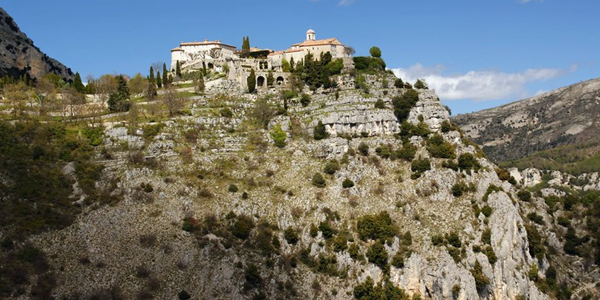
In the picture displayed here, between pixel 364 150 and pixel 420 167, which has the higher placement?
pixel 364 150

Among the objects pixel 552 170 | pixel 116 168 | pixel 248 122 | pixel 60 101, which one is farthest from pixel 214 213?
pixel 552 170

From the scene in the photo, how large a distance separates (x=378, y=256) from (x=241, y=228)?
57.2 feet

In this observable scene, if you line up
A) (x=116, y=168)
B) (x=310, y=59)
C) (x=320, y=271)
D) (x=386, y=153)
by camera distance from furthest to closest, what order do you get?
(x=310, y=59) → (x=386, y=153) → (x=116, y=168) → (x=320, y=271)

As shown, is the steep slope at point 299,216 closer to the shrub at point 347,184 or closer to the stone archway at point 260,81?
the shrub at point 347,184

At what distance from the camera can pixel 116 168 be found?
81875 mm

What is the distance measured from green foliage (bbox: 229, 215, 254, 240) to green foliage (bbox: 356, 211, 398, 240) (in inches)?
Result: 562

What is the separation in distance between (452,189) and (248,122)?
34048 millimetres

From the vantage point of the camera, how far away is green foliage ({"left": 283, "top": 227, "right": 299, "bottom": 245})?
78062 mm

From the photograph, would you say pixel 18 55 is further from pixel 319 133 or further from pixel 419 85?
pixel 419 85

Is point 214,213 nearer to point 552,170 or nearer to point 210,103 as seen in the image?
point 210,103

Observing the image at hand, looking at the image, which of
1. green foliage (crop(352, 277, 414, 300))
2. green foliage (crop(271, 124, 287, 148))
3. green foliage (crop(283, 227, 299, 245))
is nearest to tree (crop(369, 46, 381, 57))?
green foliage (crop(271, 124, 287, 148))

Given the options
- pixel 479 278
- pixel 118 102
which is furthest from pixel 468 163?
pixel 118 102

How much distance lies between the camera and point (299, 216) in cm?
8144

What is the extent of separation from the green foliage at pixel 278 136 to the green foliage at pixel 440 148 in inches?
856
